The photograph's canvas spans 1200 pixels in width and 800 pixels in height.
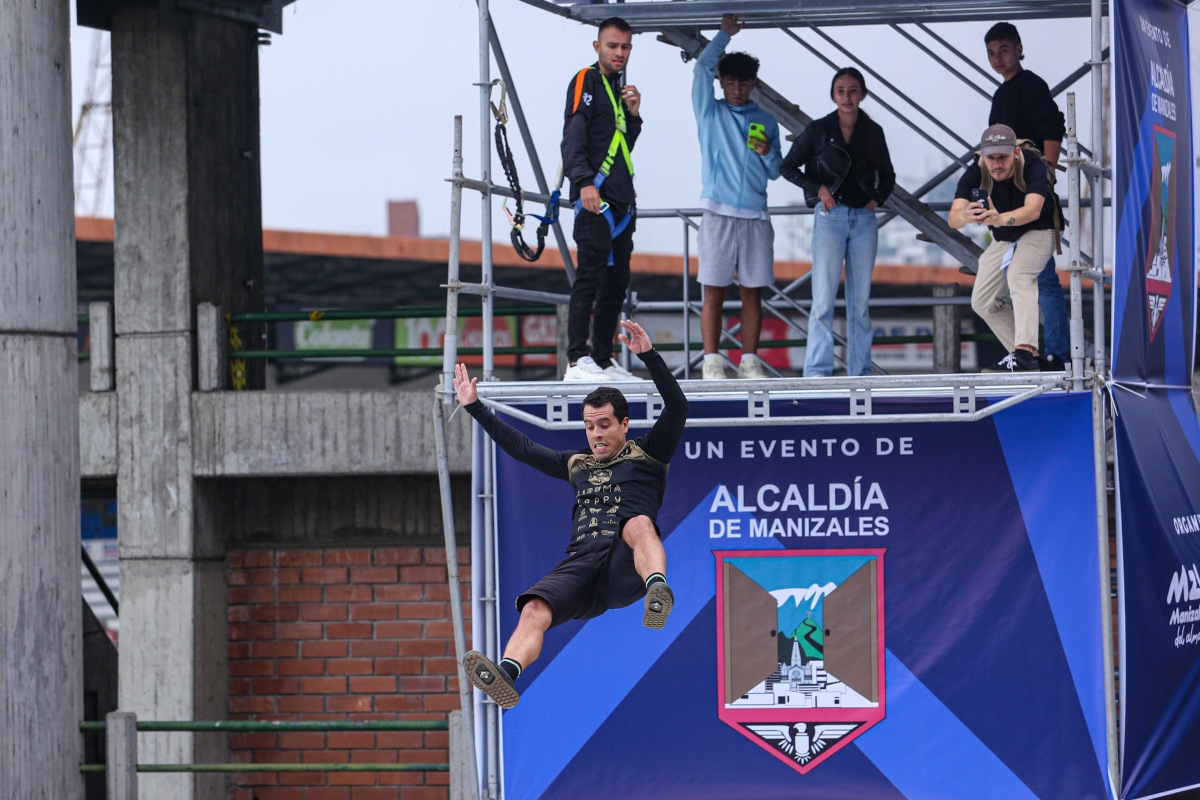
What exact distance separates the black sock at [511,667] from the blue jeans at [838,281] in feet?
9.33

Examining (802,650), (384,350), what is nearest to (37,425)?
(384,350)

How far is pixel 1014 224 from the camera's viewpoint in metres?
9.41

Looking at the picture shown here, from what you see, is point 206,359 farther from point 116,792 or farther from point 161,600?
point 116,792

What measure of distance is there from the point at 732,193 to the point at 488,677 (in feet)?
12.7

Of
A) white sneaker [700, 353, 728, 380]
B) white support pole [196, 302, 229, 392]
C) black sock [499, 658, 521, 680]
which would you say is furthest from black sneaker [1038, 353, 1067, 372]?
white support pole [196, 302, 229, 392]

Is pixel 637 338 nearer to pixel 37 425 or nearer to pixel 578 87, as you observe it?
pixel 578 87

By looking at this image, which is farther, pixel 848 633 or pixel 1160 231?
pixel 1160 231

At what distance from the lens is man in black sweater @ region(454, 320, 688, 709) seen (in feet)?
26.9

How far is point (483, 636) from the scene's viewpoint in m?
9.72

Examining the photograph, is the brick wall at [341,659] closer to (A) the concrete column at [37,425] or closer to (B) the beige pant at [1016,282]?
(A) the concrete column at [37,425]

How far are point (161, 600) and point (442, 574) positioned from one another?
2.06 meters

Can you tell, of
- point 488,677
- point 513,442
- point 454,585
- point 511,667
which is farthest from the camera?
point 454,585

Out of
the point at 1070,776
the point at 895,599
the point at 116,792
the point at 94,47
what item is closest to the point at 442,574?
the point at 116,792

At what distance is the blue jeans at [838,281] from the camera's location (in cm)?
992
